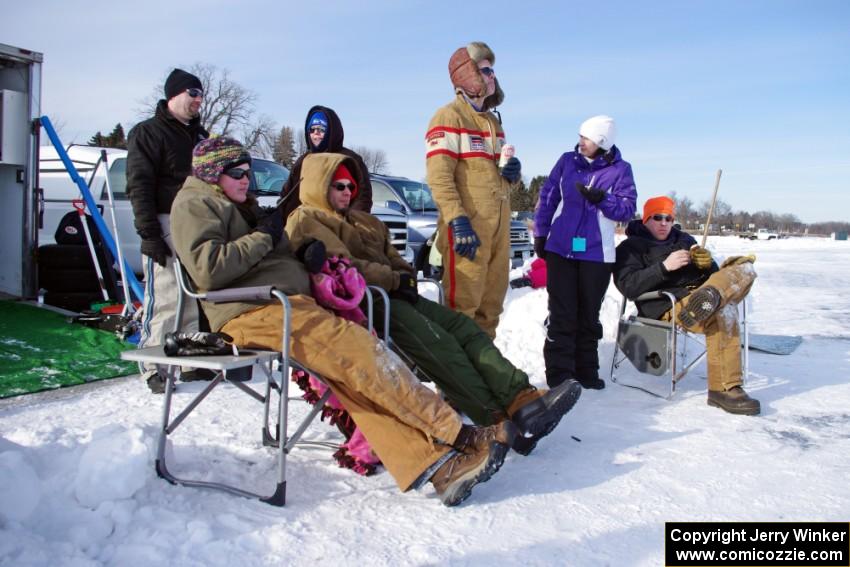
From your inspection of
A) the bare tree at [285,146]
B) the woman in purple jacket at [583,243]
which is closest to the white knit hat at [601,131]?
the woman in purple jacket at [583,243]

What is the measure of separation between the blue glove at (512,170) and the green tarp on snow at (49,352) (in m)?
2.78

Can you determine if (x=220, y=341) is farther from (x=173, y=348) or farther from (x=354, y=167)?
(x=354, y=167)

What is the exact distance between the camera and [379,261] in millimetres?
3746

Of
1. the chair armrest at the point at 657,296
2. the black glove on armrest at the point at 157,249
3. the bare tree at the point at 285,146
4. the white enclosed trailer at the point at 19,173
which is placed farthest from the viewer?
the bare tree at the point at 285,146

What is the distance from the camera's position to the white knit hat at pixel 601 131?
4516mm

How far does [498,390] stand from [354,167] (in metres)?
1.45

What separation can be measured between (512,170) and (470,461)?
210cm

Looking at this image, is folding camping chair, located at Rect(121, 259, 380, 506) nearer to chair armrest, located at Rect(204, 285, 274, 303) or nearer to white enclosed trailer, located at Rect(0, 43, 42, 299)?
chair armrest, located at Rect(204, 285, 274, 303)

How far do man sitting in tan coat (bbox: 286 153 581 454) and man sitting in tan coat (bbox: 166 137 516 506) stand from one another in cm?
37

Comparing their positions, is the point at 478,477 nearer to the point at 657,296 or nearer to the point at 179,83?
the point at 657,296

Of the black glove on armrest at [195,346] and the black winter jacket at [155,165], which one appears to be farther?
the black winter jacket at [155,165]

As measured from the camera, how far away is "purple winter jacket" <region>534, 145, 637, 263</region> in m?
4.50

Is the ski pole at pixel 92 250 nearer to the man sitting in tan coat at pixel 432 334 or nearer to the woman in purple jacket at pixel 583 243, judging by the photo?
the man sitting in tan coat at pixel 432 334

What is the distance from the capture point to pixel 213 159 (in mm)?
3049
